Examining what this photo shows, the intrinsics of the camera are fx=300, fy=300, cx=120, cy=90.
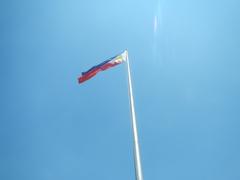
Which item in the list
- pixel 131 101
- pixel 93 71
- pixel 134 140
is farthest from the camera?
pixel 93 71

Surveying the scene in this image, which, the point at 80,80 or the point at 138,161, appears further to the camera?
the point at 80,80

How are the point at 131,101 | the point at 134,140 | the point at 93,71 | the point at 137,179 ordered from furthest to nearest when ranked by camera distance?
the point at 93,71
the point at 131,101
the point at 134,140
the point at 137,179

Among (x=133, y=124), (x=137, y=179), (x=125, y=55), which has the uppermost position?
(x=125, y=55)

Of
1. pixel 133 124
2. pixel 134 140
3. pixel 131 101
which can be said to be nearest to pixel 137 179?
pixel 134 140

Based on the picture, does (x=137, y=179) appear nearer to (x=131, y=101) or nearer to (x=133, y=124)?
(x=133, y=124)

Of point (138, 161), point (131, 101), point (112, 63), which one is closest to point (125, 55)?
point (112, 63)

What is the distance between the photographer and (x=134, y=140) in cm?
1068

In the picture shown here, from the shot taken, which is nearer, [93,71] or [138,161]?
[138,161]

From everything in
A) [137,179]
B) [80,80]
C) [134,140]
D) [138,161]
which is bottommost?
[137,179]

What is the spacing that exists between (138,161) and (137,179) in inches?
28.1

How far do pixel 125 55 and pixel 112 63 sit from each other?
2.84 feet

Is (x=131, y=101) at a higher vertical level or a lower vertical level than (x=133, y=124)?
higher

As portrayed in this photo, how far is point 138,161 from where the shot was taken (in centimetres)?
973

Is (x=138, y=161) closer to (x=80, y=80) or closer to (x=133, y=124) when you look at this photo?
(x=133, y=124)
